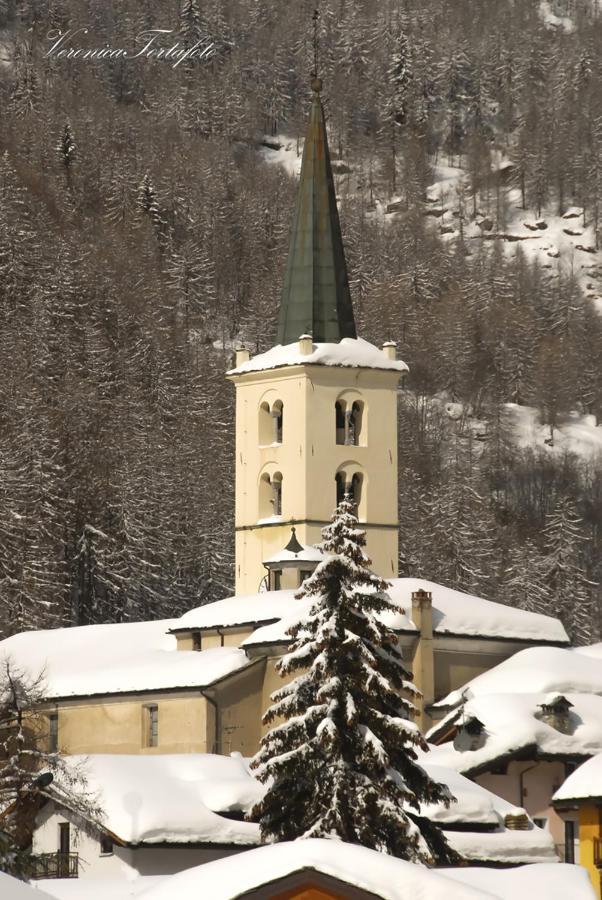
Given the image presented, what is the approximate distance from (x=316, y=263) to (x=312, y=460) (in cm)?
659

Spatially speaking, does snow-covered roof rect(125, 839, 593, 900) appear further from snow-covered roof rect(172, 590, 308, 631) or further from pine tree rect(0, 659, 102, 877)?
snow-covered roof rect(172, 590, 308, 631)

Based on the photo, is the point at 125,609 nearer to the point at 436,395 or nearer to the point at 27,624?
the point at 27,624

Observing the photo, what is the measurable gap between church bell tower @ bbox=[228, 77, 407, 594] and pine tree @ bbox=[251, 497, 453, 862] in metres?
34.3

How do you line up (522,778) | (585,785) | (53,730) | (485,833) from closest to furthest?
1. (585,785)
2. (485,833)
3. (522,778)
4. (53,730)

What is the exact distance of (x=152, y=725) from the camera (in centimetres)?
7825

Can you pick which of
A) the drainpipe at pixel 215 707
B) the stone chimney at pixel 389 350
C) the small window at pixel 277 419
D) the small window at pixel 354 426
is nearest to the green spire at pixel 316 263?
the stone chimney at pixel 389 350

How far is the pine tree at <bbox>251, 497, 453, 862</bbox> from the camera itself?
4847cm

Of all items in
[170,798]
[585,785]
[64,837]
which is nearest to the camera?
[585,785]

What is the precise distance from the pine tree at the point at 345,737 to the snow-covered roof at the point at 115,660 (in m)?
26.0

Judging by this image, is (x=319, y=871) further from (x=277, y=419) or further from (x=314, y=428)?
(x=277, y=419)

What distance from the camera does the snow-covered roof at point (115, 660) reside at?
77562mm

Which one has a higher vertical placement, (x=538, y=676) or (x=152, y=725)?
(x=538, y=676)

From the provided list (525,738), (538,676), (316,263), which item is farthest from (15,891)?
(316,263)

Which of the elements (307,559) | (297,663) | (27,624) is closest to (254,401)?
(307,559)
